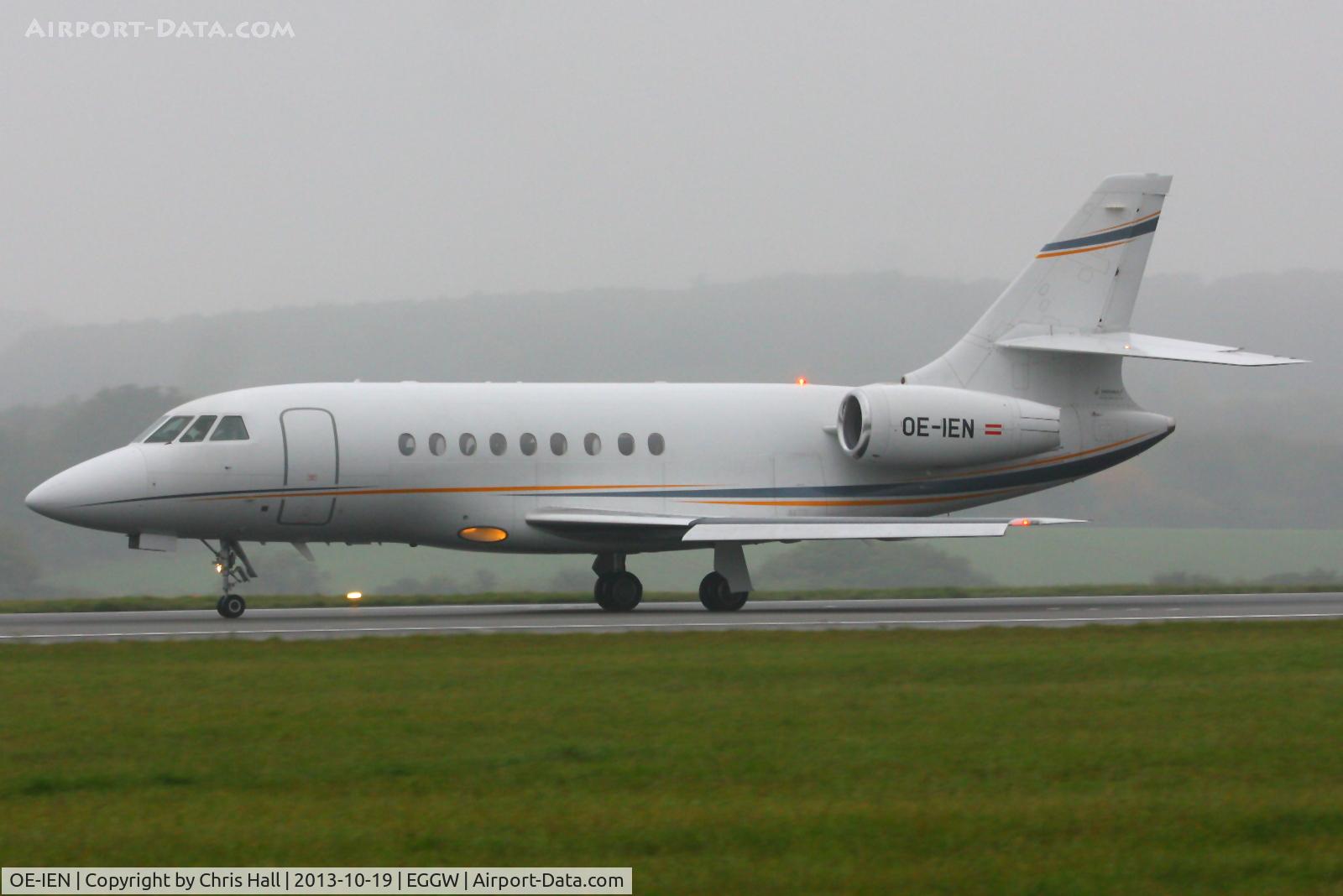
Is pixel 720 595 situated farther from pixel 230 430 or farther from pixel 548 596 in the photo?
pixel 230 430

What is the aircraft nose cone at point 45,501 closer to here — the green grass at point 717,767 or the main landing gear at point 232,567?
the main landing gear at point 232,567

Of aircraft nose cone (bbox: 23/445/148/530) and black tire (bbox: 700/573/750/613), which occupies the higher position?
aircraft nose cone (bbox: 23/445/148/530)

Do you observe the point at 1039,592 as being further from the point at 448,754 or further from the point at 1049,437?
the point at 448,754

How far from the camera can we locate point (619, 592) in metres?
29.1

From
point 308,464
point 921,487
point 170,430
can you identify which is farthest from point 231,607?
point 921,487

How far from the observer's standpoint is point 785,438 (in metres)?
29.7

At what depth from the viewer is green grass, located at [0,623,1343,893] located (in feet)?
28.1

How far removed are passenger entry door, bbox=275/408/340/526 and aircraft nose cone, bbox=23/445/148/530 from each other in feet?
7.04

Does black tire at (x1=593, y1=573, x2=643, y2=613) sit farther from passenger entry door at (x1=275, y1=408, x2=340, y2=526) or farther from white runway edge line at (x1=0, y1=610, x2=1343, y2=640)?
white runway edge line at (x1=0, y1=610, x2=1343, y2=640)

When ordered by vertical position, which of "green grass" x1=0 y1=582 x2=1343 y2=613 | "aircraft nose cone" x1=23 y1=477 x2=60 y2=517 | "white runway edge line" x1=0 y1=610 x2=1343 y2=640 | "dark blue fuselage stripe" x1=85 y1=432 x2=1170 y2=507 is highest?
"aircraft nose cone" x1=23 y1=477 x2=60 y2=517

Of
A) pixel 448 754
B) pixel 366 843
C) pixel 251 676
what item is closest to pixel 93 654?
pixel 251 676

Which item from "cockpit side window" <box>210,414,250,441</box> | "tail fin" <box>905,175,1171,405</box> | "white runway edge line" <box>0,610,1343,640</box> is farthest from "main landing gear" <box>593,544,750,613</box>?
"cockpit side window" <box>210,414,250,441</box>

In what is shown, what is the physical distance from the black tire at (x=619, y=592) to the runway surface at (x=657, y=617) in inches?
8.7

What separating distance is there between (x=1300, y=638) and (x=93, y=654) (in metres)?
13.6
